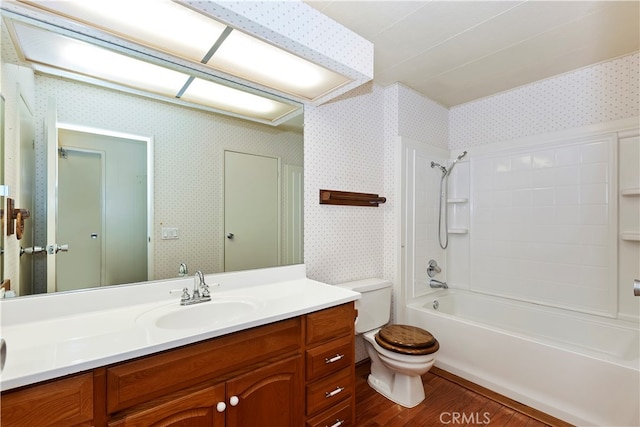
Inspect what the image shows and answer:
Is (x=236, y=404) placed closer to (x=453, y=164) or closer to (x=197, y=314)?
(x=197, y=314)

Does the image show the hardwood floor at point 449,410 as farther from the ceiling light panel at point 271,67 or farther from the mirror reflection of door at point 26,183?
the ceiling light panel at point 271,67

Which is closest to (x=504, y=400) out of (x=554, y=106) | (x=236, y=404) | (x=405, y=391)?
(x=405, y=391)

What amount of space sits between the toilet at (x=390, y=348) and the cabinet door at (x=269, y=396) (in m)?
0.81

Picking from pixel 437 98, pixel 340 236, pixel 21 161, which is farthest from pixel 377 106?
pixel 21 161

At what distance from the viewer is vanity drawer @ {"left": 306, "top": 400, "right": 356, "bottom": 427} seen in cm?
134

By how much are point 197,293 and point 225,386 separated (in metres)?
0.50

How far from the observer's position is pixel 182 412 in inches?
37.4

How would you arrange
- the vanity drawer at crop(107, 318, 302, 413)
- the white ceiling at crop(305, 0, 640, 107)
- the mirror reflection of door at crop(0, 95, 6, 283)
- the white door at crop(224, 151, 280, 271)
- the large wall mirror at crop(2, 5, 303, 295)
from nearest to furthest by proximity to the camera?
the vanity drawer at crop(107, 318, 302, 413) < the mirror reflection of door at crop(0, 95, 6, 283) < the large wall mirror at crop(2, 5, 303, 295) < the white ceiling at crop(305, 0, 640, 107) < the white door at crop(224, 151, 280, 271)

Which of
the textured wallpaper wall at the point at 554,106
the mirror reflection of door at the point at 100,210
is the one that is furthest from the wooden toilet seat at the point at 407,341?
the textured wallpaper wall at the point at 554,106

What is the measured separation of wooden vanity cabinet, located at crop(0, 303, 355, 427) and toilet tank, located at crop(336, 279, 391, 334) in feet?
1.88

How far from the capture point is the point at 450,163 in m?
2.88

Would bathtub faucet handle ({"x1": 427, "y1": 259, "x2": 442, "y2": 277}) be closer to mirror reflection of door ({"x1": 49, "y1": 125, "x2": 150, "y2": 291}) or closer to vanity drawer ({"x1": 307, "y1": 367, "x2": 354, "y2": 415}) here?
vanity drawer ({"x1": 307, "y1": 367, "x2": 354, "y2": 415})

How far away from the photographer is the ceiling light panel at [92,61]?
112cm
